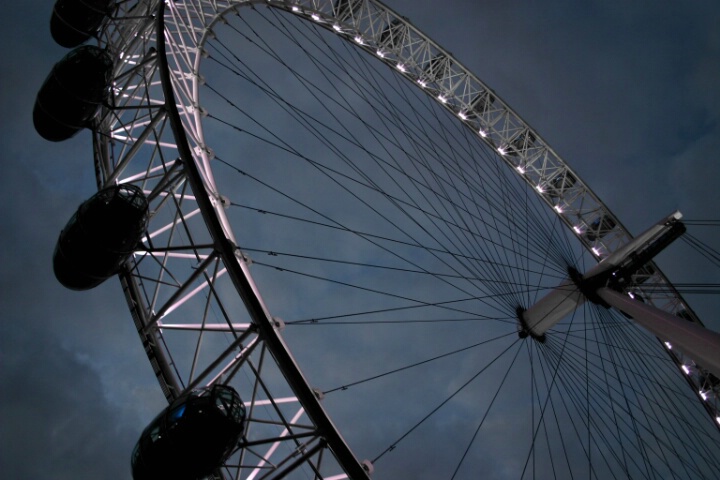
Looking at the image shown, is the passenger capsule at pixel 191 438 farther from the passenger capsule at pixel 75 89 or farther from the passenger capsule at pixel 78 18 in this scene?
the passenger capsule at pixel 78 18

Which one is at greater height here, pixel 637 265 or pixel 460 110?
pixel 460 110

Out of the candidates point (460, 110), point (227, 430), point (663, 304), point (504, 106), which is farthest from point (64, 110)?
point (663, 304)

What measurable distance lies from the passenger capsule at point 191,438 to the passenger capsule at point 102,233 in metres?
3.42

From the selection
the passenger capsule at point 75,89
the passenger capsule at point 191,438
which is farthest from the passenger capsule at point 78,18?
the passenger capsule at point 191,438

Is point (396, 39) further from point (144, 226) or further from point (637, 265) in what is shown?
point (144, 226)

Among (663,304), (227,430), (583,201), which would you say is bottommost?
(663,304)

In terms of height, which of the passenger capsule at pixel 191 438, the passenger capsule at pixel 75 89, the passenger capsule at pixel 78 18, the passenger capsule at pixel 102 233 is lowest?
the passenger capsule at pixel 191 438

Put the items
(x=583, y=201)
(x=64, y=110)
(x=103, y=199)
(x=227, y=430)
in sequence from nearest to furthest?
(x=227, y=430) → (x=103, y=199) → (x=64, y=110) → (x=583, y=201)

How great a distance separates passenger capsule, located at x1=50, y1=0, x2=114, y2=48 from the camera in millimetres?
13938

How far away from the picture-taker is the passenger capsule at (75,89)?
12.1m

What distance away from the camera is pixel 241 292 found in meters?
9.58

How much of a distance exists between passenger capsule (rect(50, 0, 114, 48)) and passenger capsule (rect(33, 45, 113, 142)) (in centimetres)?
206

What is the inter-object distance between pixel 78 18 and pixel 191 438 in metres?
11.5

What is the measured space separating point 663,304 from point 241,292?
24430mm
